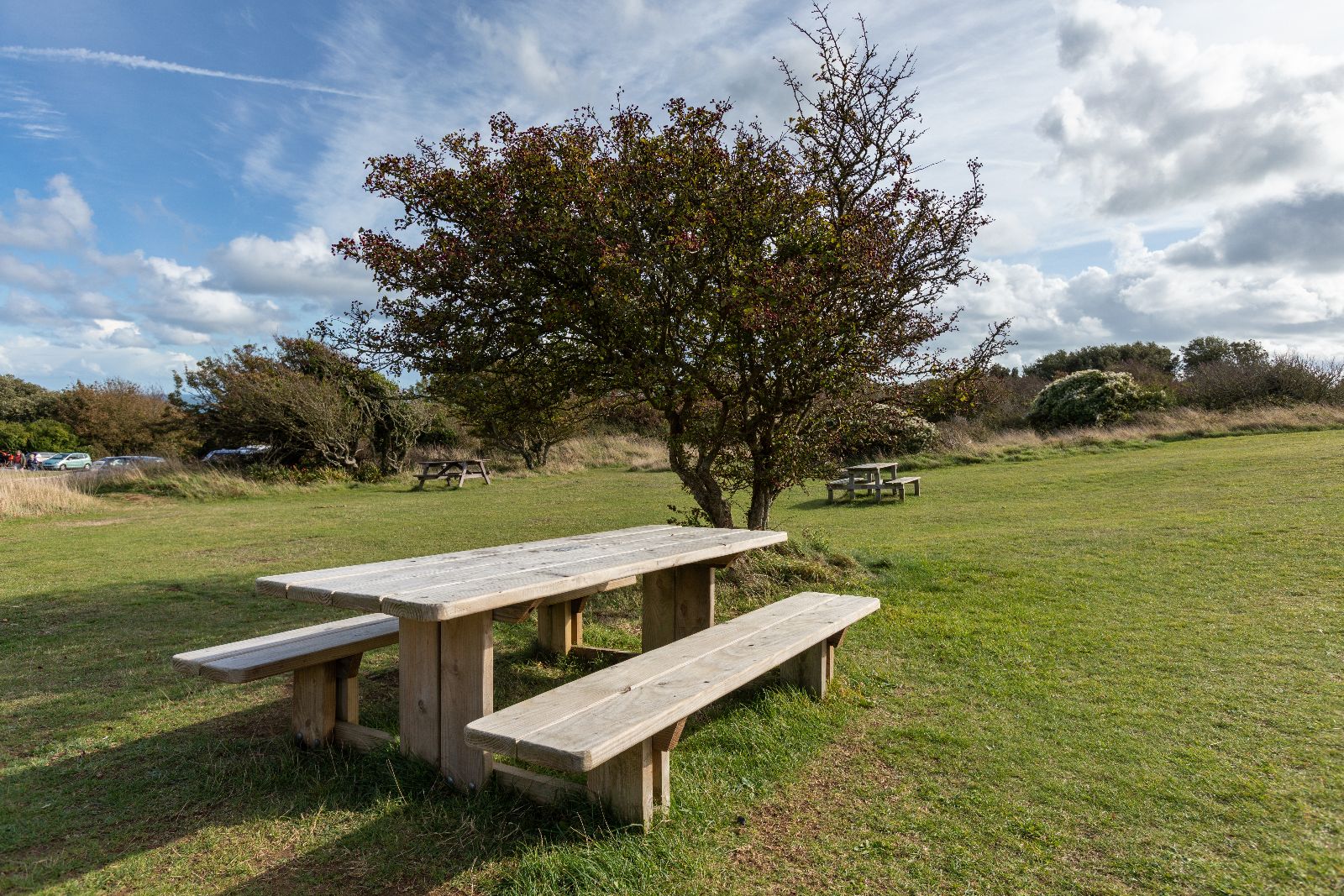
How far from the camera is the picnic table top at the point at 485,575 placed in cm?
277

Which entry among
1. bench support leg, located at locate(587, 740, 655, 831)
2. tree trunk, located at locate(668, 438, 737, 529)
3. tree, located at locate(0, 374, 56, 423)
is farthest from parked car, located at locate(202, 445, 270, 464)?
tree, located at locate(0, 374, 56, 423)

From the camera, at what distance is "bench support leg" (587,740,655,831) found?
9.04 feet

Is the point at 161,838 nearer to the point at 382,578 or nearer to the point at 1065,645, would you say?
the point at 382,578

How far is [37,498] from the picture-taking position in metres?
15.1

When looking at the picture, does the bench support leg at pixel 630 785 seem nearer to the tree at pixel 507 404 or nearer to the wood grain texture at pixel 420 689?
the wood grain texture at pixel 420 689

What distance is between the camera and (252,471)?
21828mm

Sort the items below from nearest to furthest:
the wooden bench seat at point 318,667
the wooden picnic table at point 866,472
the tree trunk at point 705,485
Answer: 1. the wooden bench seat at point 318,667
2. the tree trunk at point 705,485
3. the wooden picnic table at point 866,472

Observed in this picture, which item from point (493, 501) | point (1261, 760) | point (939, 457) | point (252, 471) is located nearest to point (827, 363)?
point (1261, 760)

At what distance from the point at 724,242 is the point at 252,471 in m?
20.1

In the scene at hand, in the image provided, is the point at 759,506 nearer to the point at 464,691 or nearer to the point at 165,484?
the point at 464,691

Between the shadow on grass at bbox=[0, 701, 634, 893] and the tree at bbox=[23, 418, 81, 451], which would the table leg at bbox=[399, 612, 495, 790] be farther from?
the tree at bbox=[23, 418, 81, 451]

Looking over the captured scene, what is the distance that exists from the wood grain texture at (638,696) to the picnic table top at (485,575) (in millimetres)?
387

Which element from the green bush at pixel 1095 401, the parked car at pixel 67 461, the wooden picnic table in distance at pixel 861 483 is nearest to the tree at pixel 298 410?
the wooden picnic table in distance at pixel 861 483

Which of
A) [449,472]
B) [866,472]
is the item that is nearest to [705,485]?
[866,472]
